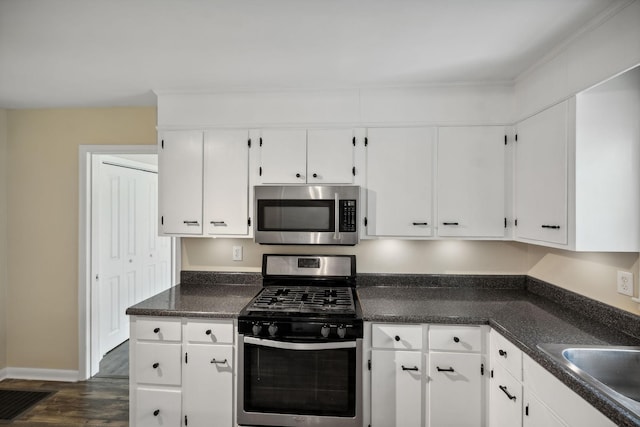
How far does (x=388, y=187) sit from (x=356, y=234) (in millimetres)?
409

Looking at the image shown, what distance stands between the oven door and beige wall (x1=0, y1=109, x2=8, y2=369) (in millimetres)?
2641

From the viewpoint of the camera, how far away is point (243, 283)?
2.83m

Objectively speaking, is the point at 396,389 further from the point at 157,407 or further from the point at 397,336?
the point at 157,407

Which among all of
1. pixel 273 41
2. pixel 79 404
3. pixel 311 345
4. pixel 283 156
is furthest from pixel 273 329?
pixel 79 404

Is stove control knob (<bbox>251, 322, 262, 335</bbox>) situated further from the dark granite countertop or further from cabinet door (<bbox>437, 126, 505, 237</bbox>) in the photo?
cabinet door (<bbox>437, 126, 505, 237</bbox>)

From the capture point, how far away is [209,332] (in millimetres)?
2133

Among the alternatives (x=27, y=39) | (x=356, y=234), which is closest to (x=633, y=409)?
(x=356, y=234)

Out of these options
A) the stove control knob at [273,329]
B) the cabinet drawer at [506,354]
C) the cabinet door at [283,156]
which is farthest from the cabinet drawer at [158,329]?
the cabinet drawer at [506,354]

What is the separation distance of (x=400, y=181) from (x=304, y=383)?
4.80 feet

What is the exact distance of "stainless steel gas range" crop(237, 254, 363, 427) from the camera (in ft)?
6.63

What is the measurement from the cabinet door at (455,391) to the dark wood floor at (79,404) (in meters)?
2.17

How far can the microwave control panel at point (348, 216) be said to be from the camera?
2.41m

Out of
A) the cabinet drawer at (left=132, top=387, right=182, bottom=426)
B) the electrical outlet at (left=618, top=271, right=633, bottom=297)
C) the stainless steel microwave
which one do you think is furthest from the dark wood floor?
the electrical outlet at (left=618, top=271, right=633, bottom=297)

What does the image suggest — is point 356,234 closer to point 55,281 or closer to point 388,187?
point 388,187
